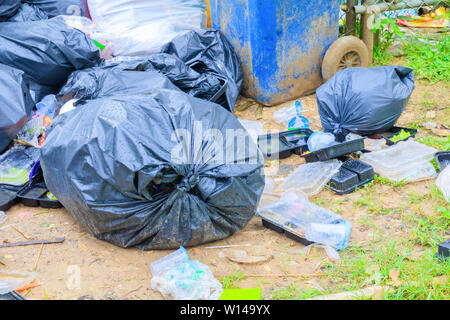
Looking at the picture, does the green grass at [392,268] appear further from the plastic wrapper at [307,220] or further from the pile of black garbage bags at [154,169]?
the pile of black garbage bags at [154,169]

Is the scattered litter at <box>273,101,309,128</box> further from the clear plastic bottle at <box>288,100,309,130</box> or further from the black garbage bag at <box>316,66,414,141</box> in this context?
the black garbage bag at <box>316,66,414,141</box>

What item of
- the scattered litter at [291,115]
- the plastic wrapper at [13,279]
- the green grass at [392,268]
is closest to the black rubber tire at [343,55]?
the scattered litter at [291,115]

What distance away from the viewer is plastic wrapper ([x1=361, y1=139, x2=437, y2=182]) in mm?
2861

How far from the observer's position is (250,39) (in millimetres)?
3871

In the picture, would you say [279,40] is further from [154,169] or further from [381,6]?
[154,169]

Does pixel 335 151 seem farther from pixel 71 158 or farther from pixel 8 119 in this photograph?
pixel 8 119

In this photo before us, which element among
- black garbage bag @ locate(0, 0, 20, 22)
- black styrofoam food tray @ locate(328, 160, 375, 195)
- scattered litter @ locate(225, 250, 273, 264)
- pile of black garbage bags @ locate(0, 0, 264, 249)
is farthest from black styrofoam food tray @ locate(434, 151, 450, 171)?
black garbage bag @ locate(0, 0, 20, 22)

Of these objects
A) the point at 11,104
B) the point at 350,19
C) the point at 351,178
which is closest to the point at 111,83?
the point at 11,104

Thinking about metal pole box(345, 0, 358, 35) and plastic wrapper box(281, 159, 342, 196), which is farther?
metal pole box(345, 0, 358, 35)

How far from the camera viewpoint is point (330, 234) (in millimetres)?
2305

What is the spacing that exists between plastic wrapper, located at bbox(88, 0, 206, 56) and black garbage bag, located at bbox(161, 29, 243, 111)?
165 mm

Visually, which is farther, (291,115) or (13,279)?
(291,115)

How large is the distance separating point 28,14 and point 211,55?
5.04ft

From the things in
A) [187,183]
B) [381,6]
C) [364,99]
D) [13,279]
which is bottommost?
[13,279]
